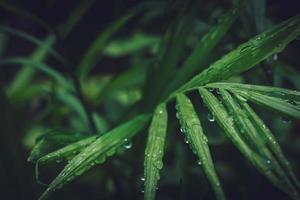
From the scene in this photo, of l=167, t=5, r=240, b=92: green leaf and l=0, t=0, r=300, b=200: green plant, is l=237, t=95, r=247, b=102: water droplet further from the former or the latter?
l=167, t=5, r=240, b=92: green leaf

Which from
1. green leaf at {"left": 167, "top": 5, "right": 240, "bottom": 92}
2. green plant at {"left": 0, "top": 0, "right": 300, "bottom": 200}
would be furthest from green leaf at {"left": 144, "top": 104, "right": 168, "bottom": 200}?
green leaf at {"left": 167, "top": 5, "right": 240, "bottom": 92}

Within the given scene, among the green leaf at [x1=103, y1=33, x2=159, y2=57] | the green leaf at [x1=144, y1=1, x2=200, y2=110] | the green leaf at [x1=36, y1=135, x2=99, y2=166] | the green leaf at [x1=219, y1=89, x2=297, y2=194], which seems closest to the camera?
the green leaf at [x1=219, y1=89, x2=297, y2=194]

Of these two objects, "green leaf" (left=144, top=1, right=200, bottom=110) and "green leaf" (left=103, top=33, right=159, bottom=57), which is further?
"green leaf" (left=103, top=33, right=159, bottom=57)

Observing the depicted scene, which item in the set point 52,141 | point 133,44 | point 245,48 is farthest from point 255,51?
point 133,44

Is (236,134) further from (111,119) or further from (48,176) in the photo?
(111,119)

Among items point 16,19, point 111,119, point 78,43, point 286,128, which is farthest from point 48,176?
point 16,19

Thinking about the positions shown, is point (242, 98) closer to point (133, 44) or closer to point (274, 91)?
point (274, 91)
